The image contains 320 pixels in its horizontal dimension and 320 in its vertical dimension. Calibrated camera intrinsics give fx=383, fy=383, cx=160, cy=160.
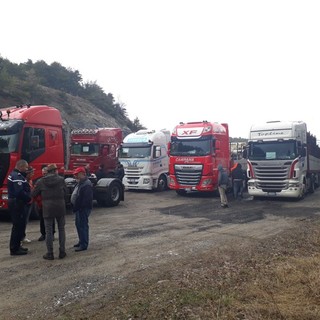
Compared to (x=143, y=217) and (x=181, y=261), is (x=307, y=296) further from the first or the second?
(x=143, y=217)

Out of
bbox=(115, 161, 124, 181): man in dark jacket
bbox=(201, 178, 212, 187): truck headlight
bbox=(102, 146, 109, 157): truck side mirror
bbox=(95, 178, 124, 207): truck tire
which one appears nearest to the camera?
bbox=(95, 178, 124, 207): truck tire

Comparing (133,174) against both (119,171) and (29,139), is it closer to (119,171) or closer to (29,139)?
(119,171)

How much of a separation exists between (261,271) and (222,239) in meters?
2.53

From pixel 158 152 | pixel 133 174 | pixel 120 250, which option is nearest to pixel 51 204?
pixel 120 250

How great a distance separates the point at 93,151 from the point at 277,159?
8534 millimetres

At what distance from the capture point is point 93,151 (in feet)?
60.7

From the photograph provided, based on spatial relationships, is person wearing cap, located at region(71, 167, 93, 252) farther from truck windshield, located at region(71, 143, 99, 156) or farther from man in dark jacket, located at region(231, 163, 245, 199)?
truck windshield, located at region(71, 143, 99, 156)

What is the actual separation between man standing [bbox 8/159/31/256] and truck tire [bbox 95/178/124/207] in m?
6.83

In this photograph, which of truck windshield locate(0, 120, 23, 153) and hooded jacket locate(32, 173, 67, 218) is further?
truck windshield locate(0, 120, 23, 153)

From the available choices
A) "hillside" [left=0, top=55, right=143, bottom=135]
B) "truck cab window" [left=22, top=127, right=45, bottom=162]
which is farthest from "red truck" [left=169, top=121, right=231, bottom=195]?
"hillside" [left=0, top=55, right=143, bottom=135]

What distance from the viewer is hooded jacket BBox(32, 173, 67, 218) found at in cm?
714

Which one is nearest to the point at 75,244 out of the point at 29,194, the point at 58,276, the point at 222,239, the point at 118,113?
the point at 29,194

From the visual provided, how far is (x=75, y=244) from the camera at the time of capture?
8336 millimetres

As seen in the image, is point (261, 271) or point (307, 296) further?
point (261, 271)
